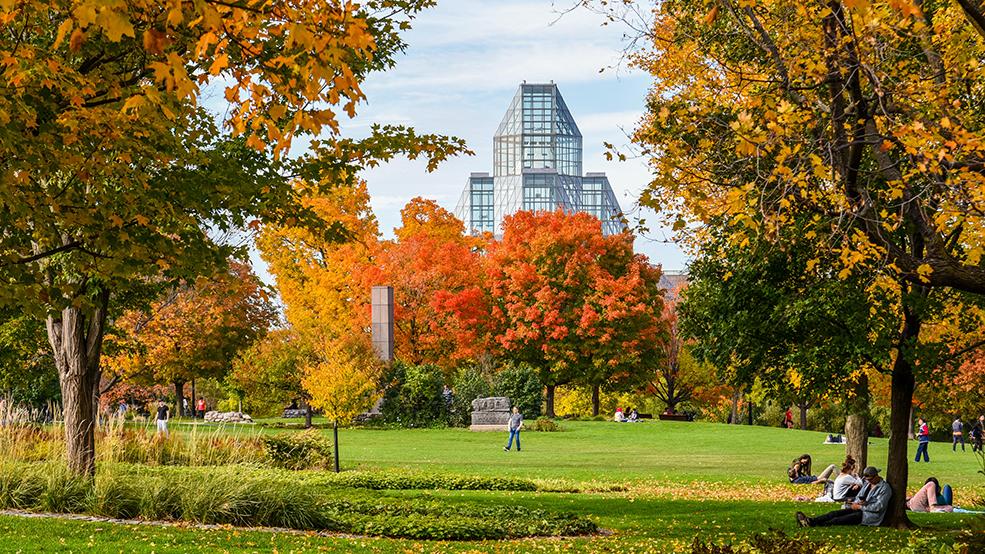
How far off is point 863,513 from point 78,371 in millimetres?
11328

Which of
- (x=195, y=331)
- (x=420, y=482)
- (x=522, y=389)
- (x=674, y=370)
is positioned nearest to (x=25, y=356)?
(x=420, y=482)

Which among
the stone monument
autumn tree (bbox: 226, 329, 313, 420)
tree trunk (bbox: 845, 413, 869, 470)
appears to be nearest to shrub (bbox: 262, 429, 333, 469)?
tree trunk (bbox: 845, 413, 869, 470)

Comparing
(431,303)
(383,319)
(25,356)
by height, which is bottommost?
(25,356)

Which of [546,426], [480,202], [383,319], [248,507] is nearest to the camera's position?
[248,507]

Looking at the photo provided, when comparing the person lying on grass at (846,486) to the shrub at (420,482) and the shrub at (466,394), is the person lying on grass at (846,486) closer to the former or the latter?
the shrub at (420,482)

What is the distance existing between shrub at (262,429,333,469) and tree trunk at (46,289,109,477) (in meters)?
7.08

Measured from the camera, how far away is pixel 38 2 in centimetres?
608

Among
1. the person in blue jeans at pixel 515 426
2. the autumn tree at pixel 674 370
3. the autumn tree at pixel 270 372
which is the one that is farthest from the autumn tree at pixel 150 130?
the autumn tree at pixel 674 370

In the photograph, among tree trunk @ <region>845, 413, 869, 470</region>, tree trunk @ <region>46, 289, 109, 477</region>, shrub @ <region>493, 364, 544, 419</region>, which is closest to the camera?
tree trunk @ <region>46, 289, 109, 477</region>

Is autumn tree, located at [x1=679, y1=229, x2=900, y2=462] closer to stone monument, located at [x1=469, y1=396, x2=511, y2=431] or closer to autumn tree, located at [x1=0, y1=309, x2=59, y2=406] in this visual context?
autumn tree, located at [x1=0, y1=309, x2=59, y2=406]

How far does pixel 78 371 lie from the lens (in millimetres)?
15203

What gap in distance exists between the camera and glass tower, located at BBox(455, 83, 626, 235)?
13162cm

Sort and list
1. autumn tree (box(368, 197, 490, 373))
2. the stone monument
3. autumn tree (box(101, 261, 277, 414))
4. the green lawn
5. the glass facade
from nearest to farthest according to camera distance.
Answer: the green lawn → autumn tree (box(101, 261, 277, 414)) → the stone monument → autumn tree (box(368, 197, 490, 373)) → the glass facade

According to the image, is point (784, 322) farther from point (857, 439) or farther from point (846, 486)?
point (857, 439)
